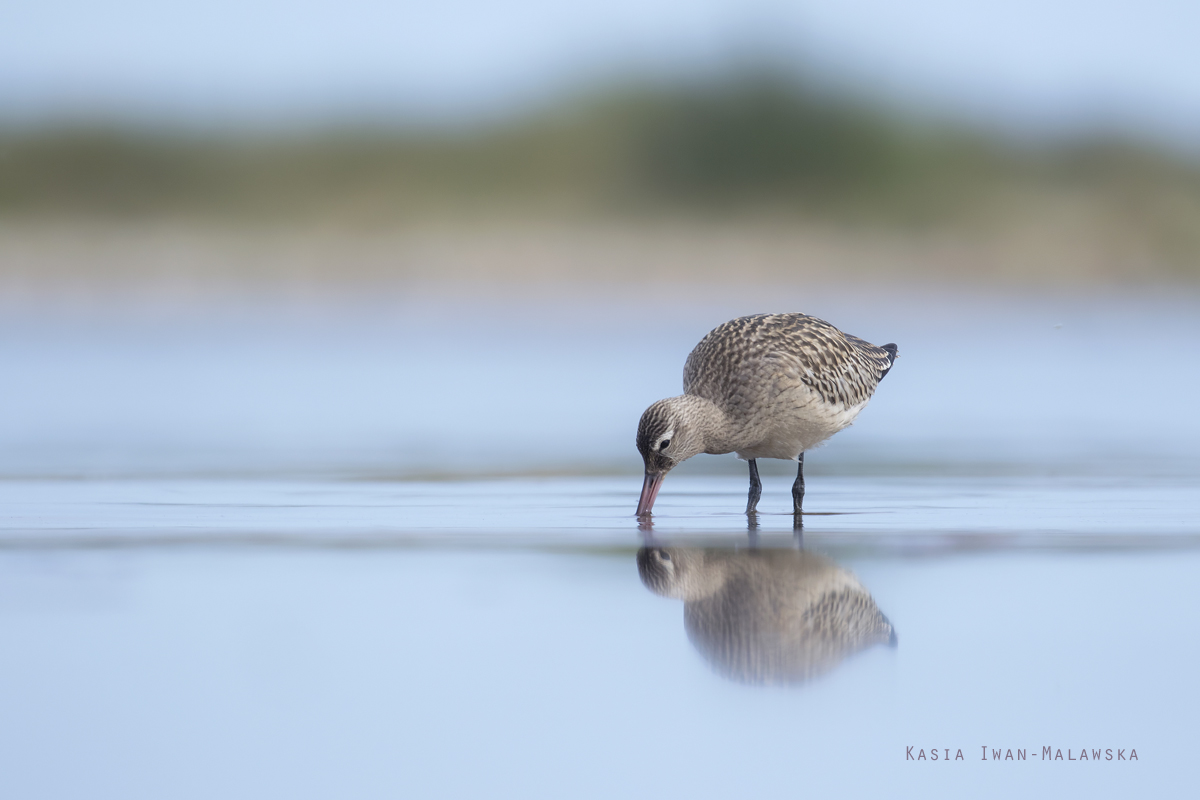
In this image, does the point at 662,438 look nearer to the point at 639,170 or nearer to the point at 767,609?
the point at 767,609

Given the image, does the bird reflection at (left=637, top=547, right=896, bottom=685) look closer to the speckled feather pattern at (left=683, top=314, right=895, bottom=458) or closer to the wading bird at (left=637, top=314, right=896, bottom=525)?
the wading bird at (left=637, top=314, right=896, bottom=525)

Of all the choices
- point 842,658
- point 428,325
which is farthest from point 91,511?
point 428,325

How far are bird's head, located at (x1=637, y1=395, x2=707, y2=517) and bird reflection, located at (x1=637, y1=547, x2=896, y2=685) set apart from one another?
0.90 m

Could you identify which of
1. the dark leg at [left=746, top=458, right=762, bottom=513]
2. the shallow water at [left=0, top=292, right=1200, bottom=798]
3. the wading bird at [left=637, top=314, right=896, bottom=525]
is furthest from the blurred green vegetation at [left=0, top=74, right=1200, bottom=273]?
the dark leg at [left=746, top=458, right=762, bottom=513]

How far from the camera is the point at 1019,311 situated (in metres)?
21.7

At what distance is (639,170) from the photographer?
38.2 meters

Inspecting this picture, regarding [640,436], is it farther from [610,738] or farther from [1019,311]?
[1019,311]

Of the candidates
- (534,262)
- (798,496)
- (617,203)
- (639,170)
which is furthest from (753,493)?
(639,170)

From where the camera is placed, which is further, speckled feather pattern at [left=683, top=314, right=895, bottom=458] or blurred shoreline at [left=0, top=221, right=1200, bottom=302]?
blurred shoreline at [left=0, top=221, right=1200, bottom=302]

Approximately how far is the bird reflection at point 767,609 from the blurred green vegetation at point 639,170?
25902 millimetres

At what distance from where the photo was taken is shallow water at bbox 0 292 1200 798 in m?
3.88

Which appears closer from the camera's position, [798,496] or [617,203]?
[798,496]

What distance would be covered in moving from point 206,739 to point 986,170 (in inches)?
1383

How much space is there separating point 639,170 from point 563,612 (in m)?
33.6
